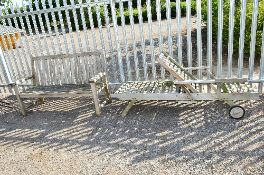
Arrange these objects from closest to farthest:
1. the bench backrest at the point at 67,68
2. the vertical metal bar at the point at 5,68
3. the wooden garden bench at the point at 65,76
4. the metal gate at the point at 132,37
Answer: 1. the metal gate at the point at 132,37
2. the wooden garden bench at the point at 65,76
3. the bench backrest at the point at 67,68
4. the vertical metal bar at the point at 5,68

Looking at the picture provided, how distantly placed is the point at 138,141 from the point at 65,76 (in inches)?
98.0

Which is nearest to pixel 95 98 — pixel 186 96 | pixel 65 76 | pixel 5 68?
pixel 65 76

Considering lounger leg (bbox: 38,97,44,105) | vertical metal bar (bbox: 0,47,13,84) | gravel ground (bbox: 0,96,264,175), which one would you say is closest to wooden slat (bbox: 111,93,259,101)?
gravel ground (bbox: 0,96,264,175)

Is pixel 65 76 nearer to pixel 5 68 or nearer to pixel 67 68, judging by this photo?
pixel 67 68

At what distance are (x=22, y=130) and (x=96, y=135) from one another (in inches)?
61.4

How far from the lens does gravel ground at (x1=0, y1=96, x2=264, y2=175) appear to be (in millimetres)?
3748

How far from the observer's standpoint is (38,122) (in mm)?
5559

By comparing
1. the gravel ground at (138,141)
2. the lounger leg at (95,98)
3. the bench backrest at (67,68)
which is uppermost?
the bench backrest at (67,68)

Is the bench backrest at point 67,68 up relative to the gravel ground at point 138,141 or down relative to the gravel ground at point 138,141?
up

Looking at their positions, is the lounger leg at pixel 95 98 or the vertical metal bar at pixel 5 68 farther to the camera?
the vertical metal bar at pixel 5 68

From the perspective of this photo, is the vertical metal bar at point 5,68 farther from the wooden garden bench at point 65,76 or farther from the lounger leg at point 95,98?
the lounger leg at point 95,98

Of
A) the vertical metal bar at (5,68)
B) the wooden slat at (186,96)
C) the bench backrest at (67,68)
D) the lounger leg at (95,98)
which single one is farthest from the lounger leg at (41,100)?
the wooden slat at (186,96)

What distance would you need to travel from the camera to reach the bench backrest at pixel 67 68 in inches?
228

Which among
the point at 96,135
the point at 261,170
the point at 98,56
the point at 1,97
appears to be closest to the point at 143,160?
the point at 96,135
